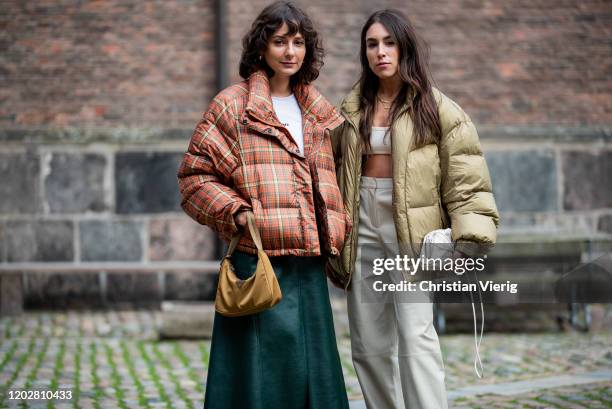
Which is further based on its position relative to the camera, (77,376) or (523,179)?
(523,179)

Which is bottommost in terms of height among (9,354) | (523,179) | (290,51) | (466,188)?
(9,354)

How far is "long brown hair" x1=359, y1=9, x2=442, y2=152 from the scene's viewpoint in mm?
3795

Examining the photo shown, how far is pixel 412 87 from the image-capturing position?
386 centimetres

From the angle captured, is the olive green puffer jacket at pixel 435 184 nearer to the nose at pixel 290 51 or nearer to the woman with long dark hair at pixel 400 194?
the woman with long dark hair at pixel 400 194

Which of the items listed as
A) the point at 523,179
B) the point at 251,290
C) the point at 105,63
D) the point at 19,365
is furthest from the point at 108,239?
the point at 251,290

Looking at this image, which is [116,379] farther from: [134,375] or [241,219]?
[241,219]

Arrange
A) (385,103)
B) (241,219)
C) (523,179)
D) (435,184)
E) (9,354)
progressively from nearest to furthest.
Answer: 1. (241,219)
2. (435,184)
3. (385,103)
4. (9,354)
5. (523,179)

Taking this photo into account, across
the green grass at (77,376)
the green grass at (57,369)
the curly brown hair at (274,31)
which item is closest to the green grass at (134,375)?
the green grass at (77,376)

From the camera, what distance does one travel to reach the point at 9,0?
28.8ft

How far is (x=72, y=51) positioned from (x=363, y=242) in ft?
18.9

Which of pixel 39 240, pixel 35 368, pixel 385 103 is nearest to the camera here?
pixel 385 103

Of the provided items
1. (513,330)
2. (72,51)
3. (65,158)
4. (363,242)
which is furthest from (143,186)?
(363,242)

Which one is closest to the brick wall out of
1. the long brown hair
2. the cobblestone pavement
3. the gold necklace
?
the cobblestone pavement

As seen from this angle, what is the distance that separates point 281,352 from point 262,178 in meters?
0.71
